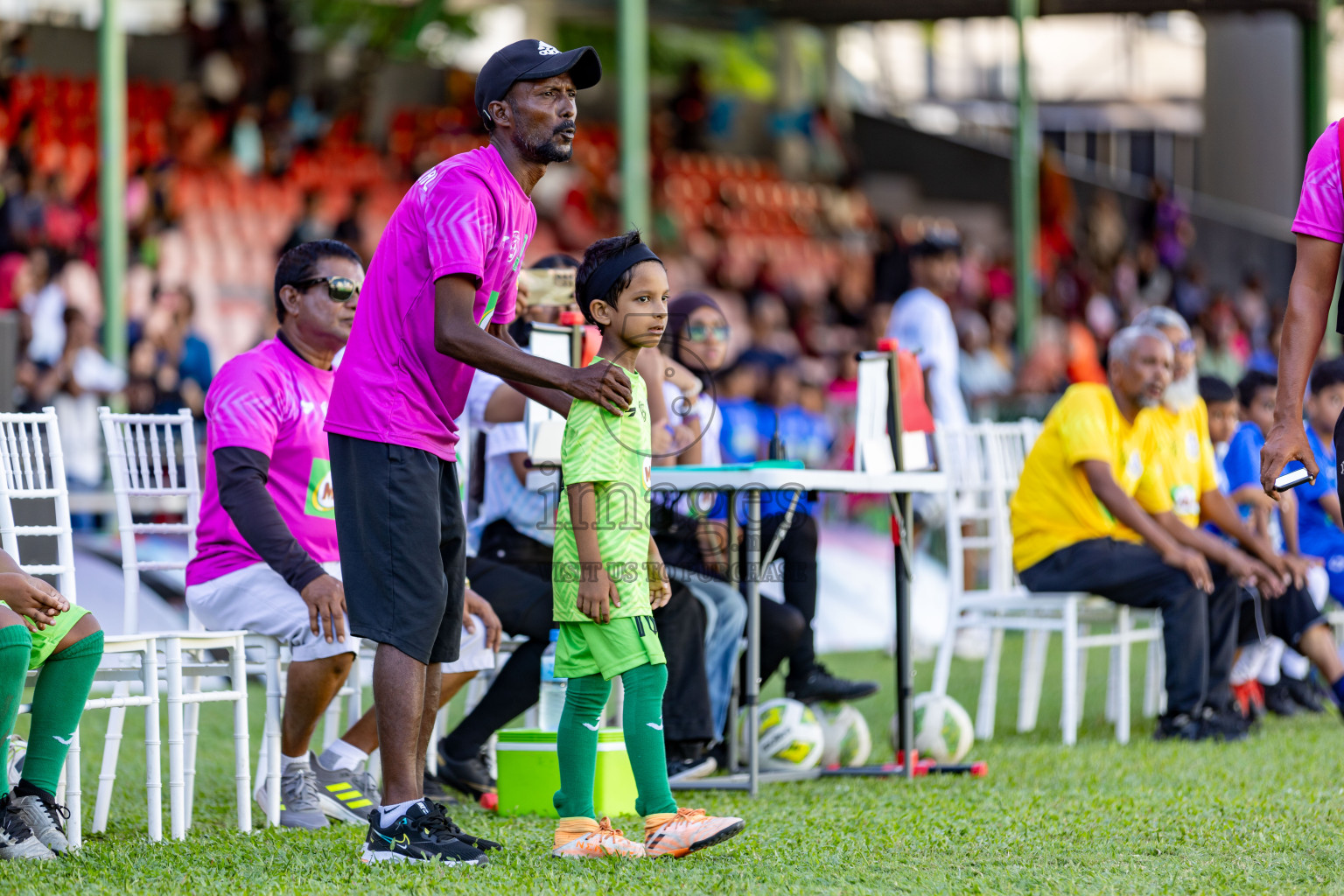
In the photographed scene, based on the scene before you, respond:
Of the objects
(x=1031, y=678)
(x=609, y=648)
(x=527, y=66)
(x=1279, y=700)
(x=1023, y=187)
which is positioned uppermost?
(x=1023, y=187)

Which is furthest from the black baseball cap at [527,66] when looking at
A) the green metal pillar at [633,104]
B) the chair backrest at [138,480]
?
the green metal pillar at [633,104]

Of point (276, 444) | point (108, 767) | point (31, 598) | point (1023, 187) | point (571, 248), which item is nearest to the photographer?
point (31, 598)

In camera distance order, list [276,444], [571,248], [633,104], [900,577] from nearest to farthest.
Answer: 1. [276,444]
2. [900,577]
3. [633,104]
4. [571,248]

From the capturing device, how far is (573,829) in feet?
13.6

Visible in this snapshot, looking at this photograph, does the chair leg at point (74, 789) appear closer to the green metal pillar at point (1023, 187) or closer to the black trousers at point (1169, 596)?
the black trousers at point (1169, 596)

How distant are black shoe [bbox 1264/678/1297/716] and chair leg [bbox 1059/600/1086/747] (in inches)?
42.9

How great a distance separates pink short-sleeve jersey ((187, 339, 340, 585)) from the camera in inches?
191

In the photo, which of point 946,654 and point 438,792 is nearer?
point 438,792

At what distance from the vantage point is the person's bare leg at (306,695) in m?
4.72

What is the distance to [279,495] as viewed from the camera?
4.96 metres

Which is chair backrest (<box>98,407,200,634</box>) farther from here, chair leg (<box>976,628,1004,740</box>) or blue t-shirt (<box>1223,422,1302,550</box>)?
blue t-shirt (<box>1223,422,1302,550</box>)

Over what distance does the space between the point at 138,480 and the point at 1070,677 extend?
346 cm

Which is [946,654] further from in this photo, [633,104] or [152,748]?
[633,104]

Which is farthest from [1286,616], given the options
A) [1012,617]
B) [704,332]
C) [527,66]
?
[527,66]
